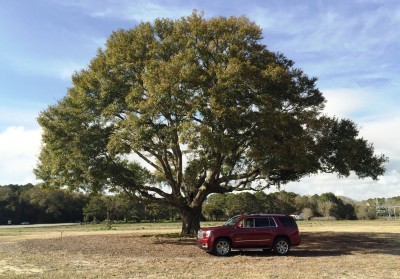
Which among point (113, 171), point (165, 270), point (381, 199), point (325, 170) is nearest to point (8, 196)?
point (113, 171)

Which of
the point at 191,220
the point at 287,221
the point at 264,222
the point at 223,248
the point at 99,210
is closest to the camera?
the point at 223,248

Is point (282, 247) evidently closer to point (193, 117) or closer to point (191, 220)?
point (193, 117)

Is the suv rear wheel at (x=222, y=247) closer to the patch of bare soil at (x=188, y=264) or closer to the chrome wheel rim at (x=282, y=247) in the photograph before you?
the patch of bare soil at (x=188, y=264)

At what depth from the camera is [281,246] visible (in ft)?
62.4

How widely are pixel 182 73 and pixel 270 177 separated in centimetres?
1193

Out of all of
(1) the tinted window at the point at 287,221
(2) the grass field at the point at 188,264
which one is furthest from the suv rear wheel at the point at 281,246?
(1) the tinted window at the point at 287,221

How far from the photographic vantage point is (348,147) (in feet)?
79.0

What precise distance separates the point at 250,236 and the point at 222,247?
1.40m

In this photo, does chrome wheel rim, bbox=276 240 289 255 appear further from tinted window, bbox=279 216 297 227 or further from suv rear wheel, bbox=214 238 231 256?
suv rear wheel, bbox=214 238 231 256

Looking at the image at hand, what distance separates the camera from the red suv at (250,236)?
61.4 ft

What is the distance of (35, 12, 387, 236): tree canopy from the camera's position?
2077cm

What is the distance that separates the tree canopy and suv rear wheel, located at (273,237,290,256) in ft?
14.5

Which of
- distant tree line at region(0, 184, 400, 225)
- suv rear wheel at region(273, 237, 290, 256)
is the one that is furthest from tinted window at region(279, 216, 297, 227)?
distant tree line at region(0, 184, 400, 225)

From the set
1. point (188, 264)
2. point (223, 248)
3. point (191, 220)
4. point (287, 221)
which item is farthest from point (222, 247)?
point (191, 220)
